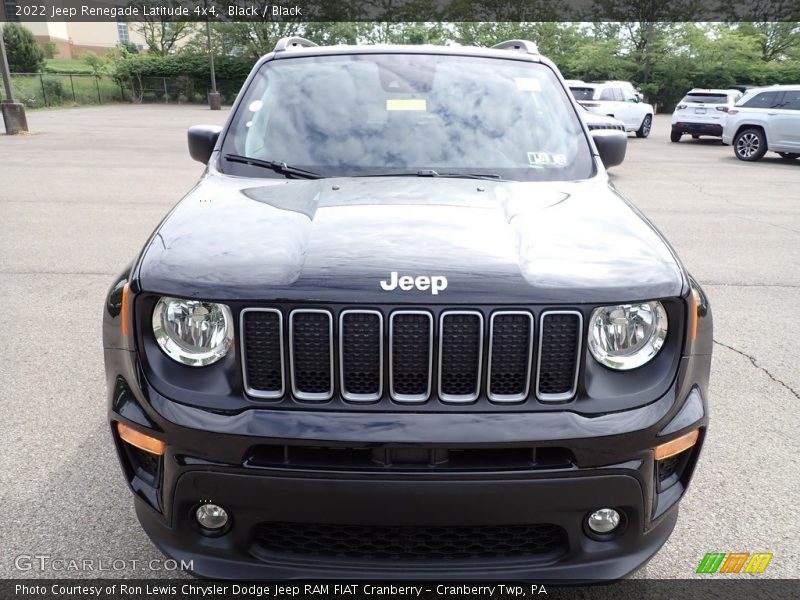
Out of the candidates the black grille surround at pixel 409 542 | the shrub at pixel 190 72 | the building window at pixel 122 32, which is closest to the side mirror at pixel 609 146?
the black grille surround at pixel 409 542

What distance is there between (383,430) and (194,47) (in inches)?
2490

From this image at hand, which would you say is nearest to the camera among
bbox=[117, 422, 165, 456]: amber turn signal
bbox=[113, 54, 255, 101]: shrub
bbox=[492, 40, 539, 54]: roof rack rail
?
bbox=[117, 422, 165, 456]: amber turn signal

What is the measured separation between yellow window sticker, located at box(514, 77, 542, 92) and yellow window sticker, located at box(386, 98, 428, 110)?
0.53 meters

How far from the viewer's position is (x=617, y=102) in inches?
888

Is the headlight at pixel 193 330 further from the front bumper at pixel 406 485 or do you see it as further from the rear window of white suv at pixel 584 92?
the rear window of white suv at pixel 584 92

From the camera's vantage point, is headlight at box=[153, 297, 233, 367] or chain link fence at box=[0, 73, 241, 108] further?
chain link fence at box=[0, 73, 241, 108]

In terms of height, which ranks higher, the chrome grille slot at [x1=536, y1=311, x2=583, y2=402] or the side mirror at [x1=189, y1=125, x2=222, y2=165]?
the side mirror at [x1=189, y1=125, x2=222, y2=165]

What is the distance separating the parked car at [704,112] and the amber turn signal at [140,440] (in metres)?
22.8

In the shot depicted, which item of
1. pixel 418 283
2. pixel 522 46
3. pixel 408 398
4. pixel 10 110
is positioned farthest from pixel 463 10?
pixel 408 398

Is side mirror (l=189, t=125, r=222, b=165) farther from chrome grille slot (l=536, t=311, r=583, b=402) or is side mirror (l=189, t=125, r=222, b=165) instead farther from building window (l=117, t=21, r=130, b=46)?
building window (l=117, t=21, r=130, b=46)

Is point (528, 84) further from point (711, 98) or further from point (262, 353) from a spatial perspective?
point (711, 98)

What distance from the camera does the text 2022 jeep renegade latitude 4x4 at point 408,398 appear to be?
1.87m

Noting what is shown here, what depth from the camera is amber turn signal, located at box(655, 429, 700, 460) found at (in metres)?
1.97

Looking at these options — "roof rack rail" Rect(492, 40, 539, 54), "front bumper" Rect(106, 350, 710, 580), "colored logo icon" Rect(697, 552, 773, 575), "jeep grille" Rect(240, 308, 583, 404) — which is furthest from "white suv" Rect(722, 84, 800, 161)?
"jeep grille" Rect(240, 308, 583, 404)
